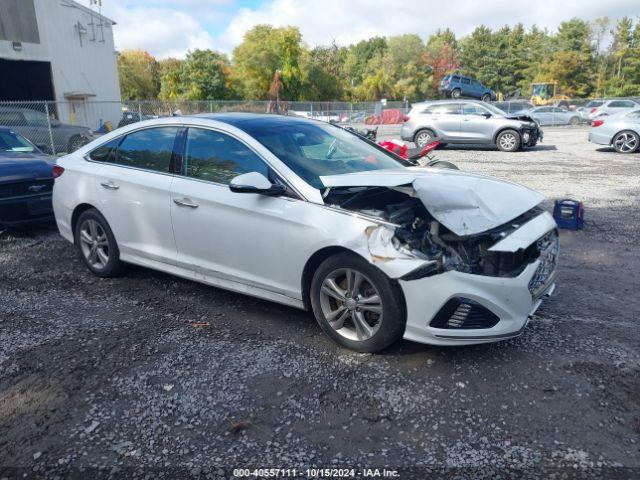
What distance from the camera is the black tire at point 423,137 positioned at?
56.5 ft

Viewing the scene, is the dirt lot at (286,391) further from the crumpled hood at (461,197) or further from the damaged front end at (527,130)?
the damaged front end at (527,130)

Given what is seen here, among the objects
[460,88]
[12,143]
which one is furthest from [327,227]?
[460,88]

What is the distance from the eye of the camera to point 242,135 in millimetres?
4086

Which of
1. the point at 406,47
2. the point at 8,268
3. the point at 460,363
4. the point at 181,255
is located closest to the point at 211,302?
the point at 181,255

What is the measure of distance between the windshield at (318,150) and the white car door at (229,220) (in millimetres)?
206

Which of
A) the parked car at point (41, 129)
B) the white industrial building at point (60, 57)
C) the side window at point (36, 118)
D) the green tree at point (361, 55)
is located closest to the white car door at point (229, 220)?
the parked car at point (41, 129)

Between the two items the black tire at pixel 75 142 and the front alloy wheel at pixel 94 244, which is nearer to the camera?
the front alloy wheel at pixel 94 244

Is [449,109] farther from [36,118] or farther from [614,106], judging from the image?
[614,106]

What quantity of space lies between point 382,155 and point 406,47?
8775 centimetres

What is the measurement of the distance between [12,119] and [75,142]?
2.30m

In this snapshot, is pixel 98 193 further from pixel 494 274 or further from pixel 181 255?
pixel 494 274

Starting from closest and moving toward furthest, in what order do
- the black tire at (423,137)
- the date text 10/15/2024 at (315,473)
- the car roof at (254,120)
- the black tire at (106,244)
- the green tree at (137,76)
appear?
the date text 10/15/2024 at (315,473) → the car roof at (254,120) → the black tire at (106,244) → the black tire at (423,137) → the green tree at (137,76)

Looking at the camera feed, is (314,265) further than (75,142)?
No

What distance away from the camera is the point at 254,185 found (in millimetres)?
3627
